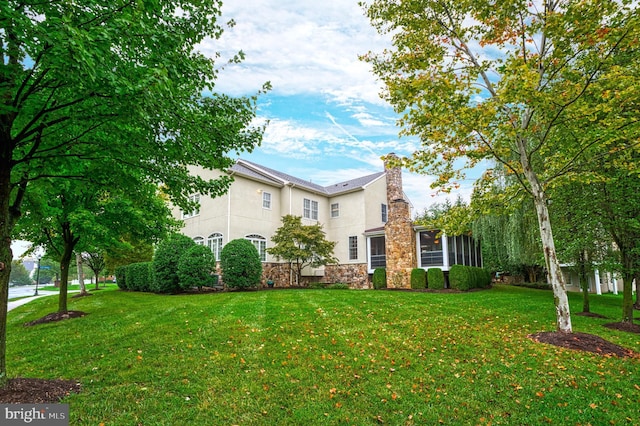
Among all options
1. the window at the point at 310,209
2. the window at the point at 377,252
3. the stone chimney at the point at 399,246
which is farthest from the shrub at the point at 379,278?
the window at the point at 310,209

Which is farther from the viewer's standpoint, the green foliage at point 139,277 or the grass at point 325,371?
the green foliage at point 139,277

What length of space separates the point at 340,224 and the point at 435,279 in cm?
768

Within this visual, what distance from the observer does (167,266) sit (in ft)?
56.2

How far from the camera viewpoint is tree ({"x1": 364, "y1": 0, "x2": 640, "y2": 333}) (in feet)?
20.9

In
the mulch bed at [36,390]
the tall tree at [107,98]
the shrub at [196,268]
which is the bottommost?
the mulch bed at [36,390]

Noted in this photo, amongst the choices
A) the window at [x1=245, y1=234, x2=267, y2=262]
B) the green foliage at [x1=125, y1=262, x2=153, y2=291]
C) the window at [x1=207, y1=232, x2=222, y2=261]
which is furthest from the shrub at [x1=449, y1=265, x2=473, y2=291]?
the green foliage at [x1=125, y1=262, x2=153, y2=291]

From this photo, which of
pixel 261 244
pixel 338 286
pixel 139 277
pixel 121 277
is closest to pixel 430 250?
pixel 338 286

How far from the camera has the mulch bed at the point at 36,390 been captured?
3.88 meters

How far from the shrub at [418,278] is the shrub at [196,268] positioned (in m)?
10.3

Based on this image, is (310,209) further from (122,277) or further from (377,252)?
(122,277)

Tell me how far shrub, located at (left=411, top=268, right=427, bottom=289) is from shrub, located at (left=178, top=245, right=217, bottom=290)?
10256mm

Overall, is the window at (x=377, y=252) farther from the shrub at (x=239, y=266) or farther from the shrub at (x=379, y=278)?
the shrub at (x=239, y=266)

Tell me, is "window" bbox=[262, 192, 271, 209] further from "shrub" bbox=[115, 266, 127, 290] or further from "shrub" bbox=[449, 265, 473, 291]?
"shrub" bbox=[449, 265, 473, 291]

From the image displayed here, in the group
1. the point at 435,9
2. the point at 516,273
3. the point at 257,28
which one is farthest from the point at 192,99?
the point at 516,273
